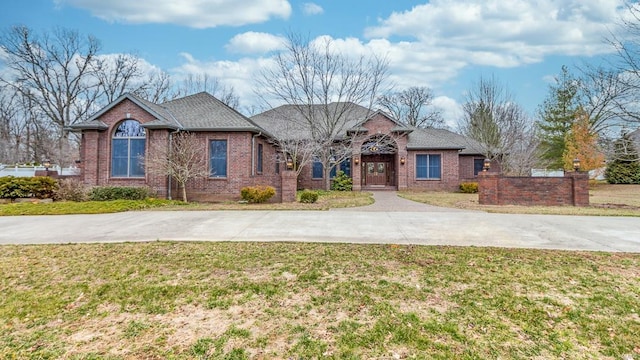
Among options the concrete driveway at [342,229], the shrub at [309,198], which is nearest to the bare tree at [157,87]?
the shrub at [309,198]

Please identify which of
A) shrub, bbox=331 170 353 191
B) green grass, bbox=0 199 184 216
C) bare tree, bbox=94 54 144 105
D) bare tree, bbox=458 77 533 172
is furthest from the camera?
bare tree, bbox=94 54 144 105

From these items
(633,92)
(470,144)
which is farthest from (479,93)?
(633,92)

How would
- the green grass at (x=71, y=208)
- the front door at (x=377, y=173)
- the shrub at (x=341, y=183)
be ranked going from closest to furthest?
the green grass at (x=71, y=208) < the shrub at (x=341, y=183) < the front door at (x=377, y=173)

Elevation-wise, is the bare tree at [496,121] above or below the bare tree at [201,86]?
below

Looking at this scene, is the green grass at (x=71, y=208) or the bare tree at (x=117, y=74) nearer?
the green grass at (x=71, y=208)

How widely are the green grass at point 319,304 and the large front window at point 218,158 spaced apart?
1096 centimetres

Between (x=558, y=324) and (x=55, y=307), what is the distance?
18.4 feet

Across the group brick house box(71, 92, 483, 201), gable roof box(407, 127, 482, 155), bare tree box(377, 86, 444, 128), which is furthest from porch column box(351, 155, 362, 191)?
bare tree box(377, 86, 444, 128)

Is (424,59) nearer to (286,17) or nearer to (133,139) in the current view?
(286,17)

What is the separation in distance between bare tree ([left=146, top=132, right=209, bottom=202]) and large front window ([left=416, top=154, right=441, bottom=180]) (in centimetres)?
1530

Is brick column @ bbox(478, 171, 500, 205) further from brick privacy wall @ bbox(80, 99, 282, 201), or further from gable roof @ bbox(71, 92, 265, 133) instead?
gable roof @ bbox(71, 92, 265, 133)

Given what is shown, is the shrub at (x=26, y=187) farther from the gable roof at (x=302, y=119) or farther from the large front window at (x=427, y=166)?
the large front window at (x=427, y=166)

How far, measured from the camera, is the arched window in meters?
15.9

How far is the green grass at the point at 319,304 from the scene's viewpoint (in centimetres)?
300
